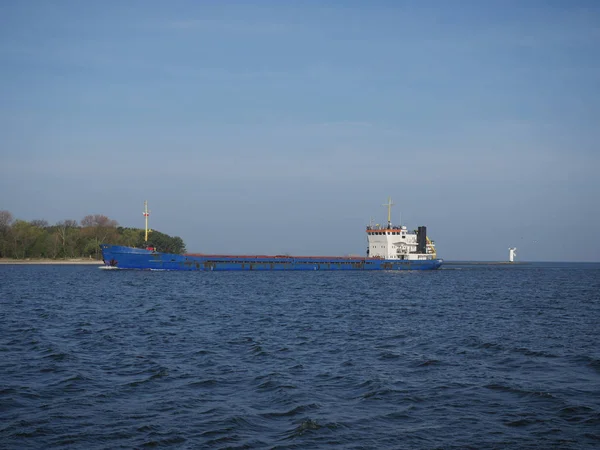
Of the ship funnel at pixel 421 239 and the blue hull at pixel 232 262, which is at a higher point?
the ship funnel at pixel 421 239

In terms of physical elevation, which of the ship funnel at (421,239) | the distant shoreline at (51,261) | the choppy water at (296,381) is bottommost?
the choppy water at (296,381)

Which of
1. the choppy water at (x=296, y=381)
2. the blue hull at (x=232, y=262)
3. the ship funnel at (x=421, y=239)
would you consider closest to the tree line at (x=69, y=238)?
the blue hull at (x=232, y=262)

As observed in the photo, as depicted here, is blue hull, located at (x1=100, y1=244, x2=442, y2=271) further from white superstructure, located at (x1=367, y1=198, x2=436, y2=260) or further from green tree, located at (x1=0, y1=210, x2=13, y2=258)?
green tree, located at (x1=0, y1=210, x2=13, y2=258)

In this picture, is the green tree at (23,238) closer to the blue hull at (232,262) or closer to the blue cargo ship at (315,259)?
the blue cargo ship at (315,259)

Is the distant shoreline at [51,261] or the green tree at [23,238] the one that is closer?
the distant shoreline at [51,261]

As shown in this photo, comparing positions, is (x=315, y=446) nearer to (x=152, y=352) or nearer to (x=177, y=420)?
(x=177, y=420)

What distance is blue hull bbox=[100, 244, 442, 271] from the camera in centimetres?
9356

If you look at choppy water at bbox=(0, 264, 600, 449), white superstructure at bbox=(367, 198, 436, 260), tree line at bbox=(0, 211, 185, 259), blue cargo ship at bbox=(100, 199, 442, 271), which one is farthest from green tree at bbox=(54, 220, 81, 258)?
choppy water at bbox=(0, 264, 600, 449)

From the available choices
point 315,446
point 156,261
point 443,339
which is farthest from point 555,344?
point 156,261

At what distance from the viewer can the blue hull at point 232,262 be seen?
3684 inches

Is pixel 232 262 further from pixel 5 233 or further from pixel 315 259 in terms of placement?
pixel 5 233

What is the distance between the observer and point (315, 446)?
11.8 meters

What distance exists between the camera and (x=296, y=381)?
17484mm

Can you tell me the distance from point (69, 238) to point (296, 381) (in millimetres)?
161180
